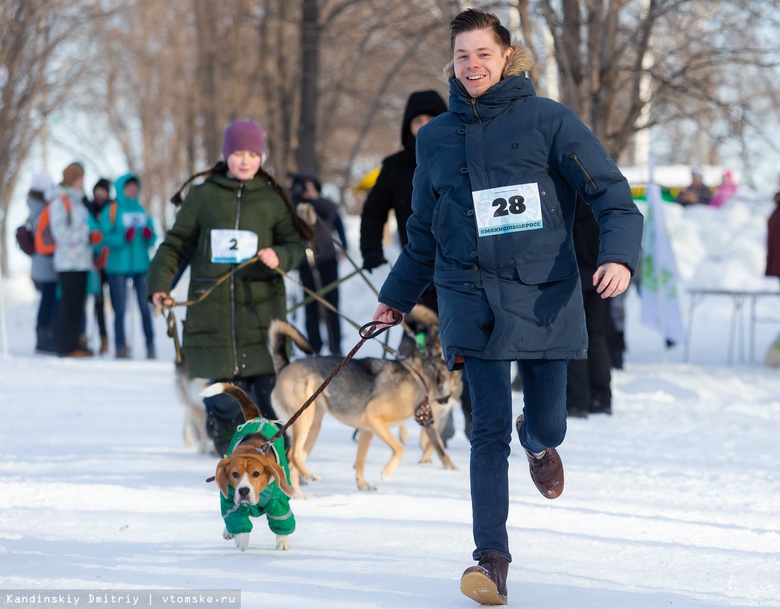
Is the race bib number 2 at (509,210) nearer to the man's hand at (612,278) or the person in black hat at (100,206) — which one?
the man's hand at (612,278)

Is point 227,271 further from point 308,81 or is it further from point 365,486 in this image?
point 308,81

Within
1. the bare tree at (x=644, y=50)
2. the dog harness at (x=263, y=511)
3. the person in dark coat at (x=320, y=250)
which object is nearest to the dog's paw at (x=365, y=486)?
the dog harness at (x=263, y=511)

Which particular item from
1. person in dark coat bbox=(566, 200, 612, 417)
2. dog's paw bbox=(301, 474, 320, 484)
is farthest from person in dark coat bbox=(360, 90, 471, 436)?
person in dark coat bbox=(566, 200, 612, 417)

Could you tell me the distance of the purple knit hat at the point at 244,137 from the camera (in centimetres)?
666

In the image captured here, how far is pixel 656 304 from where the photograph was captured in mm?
13516

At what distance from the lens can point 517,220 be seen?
4.08 meters

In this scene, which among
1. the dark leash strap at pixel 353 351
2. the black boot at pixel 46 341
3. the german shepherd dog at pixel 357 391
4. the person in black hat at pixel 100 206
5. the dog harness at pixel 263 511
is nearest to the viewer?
the dark leash strap at pixel 353 351

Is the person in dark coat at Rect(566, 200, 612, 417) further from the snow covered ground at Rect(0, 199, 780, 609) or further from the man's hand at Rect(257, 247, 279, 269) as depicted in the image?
the man's hand at Rect(257, 247, 279, 269)

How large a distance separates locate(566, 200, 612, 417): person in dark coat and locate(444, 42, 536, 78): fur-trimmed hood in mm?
4728

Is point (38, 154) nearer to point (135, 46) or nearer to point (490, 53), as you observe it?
point (135, 46)

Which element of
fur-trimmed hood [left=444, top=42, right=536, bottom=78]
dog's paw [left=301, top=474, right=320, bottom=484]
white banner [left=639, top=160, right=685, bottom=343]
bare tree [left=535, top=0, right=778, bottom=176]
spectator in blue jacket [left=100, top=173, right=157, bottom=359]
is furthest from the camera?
spectator in blue jacket [left=100, top=173, right=157, bottom=359]

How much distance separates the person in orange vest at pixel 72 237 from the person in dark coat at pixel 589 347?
24.1ft

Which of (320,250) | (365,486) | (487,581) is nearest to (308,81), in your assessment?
(320,250)

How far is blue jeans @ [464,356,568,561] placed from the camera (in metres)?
4.12
